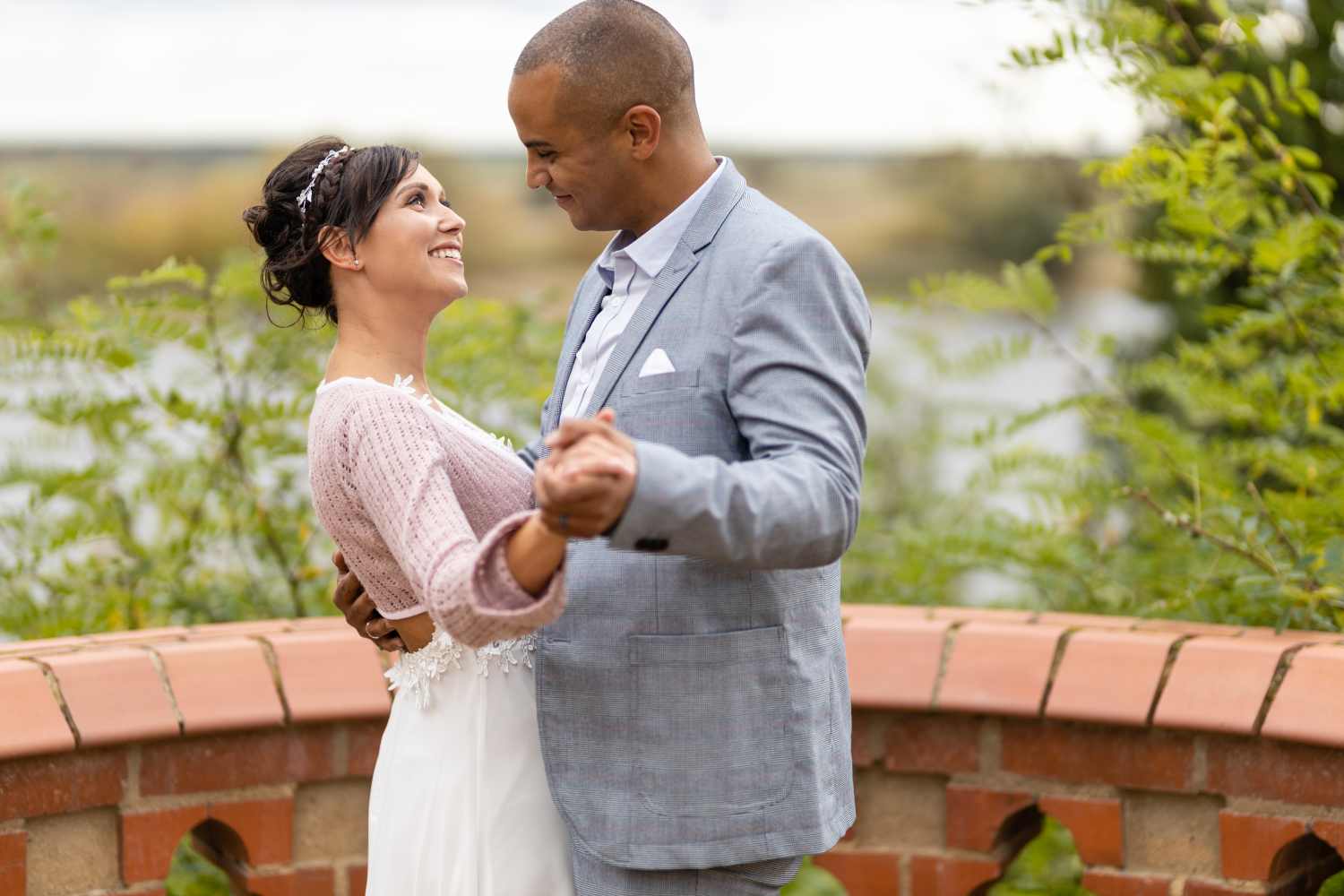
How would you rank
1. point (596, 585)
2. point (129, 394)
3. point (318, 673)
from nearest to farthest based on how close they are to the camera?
point (596, 585) < point (318, 673) < point (129, 394)

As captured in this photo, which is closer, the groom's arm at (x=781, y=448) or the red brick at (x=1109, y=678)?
the groom's arm at (x=781, y=448)

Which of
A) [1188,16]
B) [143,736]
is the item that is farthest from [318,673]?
[1188,16]

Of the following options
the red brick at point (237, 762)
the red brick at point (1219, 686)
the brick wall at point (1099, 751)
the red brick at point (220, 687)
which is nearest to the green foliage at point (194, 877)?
the red brick at point (237, 762)

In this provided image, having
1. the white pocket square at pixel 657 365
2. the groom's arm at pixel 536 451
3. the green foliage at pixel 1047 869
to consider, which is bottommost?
the green foliage at pixel 1047 869

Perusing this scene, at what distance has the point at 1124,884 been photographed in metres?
2.54

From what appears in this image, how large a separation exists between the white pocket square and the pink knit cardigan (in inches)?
10.3

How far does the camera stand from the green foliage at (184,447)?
344 cm

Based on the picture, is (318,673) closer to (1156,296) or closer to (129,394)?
(129,394)

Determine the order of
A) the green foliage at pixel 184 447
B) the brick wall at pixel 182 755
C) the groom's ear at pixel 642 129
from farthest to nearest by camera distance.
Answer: the green foliage at pixel 184 447 < the brick wall at pixel 182 755 < the groom's ear at pixel 642 129

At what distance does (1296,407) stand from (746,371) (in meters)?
2.03

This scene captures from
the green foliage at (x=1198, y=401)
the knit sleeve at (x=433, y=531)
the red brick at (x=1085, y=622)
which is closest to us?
the knit sleeve at (x=433, y=531)

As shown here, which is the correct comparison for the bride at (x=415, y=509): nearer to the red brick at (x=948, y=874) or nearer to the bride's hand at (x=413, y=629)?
the bride's hand at (x=413, y=629)

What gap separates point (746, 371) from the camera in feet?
5.82

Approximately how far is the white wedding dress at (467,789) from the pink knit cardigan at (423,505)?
5.2 inches
